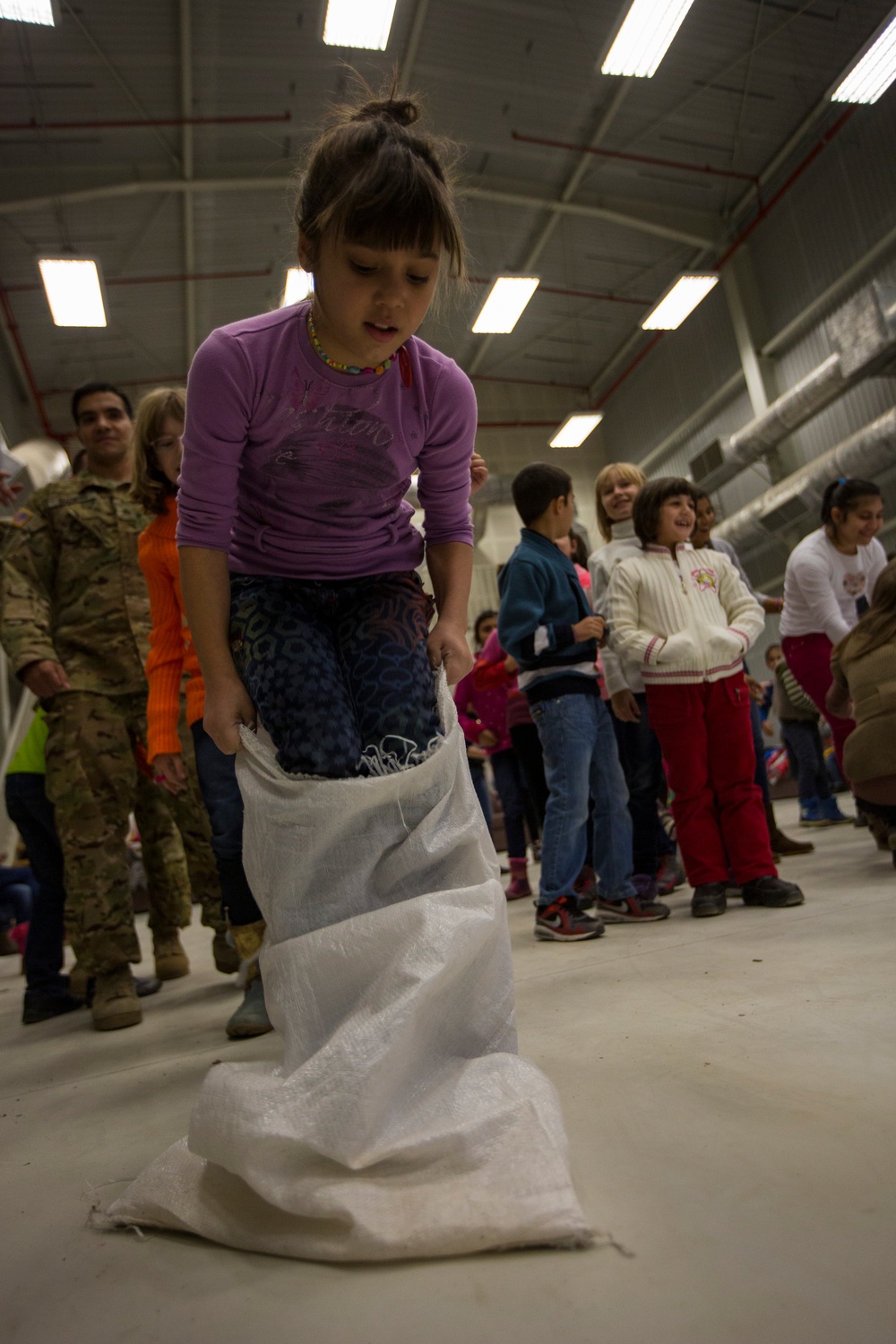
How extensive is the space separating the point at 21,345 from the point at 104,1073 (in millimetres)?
10072

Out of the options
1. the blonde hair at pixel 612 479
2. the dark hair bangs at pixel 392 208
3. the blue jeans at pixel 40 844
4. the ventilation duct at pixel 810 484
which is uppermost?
the ventilation duct at pixel 810 484

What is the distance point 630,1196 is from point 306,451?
0.90 m

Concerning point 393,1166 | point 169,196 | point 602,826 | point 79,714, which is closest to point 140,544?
point 79,714

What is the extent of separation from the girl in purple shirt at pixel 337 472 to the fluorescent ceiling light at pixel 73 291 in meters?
7.32

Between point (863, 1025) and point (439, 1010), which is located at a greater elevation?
point (439, 1010)

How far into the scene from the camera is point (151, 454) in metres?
2.12

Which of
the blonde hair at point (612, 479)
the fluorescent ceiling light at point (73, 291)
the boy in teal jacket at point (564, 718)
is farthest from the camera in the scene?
the fluorescent ceiling light at point (73, 291)

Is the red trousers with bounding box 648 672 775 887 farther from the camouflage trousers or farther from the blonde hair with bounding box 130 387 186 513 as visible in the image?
the blonde hair with bounding box 130 387 186 513

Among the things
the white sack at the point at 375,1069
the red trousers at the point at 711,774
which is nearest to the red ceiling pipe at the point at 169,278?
the red trousers at the point at 711,774

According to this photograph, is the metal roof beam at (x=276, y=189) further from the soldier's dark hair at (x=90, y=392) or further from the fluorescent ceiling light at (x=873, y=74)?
the soldier's dark hair at (x=90, y=392)

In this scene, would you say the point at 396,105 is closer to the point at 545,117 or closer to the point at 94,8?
the point at 94,8

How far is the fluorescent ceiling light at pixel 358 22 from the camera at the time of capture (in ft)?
20.7

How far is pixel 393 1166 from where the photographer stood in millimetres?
835

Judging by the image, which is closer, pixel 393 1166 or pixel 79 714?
pixel 393 1166
